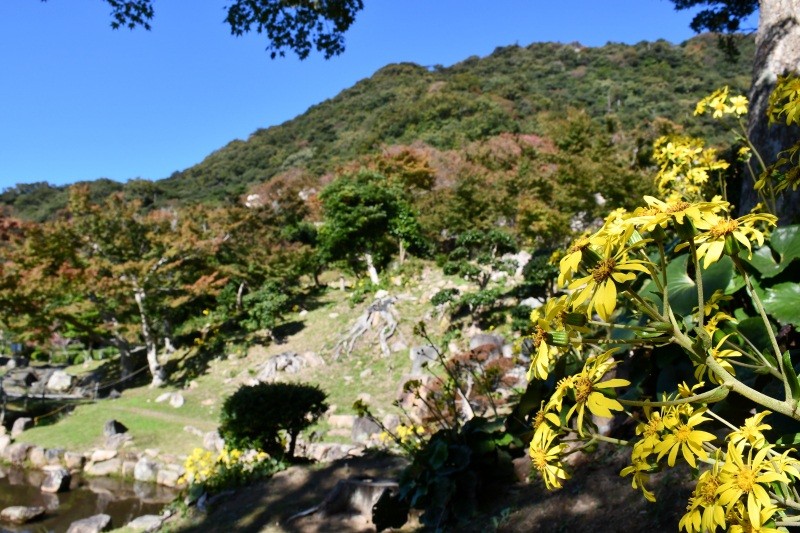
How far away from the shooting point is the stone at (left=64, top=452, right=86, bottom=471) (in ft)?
27.7

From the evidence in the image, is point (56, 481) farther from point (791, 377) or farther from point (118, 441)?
point (791, 377)

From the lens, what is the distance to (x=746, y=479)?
2.46 ft

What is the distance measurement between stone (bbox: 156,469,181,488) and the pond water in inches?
3.0

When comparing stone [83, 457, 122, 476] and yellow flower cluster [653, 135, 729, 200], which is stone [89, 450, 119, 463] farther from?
yellow flower cluster [653, 135, 729, 200]

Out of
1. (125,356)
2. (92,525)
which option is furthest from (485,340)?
(125,356)

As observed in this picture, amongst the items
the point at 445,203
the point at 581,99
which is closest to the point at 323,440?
the point at 445,203

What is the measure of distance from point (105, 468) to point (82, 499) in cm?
85

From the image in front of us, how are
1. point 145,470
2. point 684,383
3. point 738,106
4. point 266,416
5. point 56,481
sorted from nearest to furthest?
1. point 684,383
2. point 738,106
3. point 266,416
4. point 56,481
5. point 145,470

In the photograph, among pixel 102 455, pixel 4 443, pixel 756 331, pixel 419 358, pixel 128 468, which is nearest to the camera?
pixel 756 331

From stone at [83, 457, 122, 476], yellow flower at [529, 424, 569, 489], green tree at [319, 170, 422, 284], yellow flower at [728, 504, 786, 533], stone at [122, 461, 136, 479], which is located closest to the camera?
yellow flower at [728, 504, 786, 533]

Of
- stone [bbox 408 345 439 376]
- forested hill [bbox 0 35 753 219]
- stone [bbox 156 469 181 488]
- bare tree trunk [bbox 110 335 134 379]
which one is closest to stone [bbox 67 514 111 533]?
stone [bbox 156 469 181 488]

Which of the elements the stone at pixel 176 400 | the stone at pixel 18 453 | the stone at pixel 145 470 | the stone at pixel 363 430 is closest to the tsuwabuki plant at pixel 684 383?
the stone at pixel 363 430

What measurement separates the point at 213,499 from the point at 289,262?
1030cm

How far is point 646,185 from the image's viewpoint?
30.9ft
